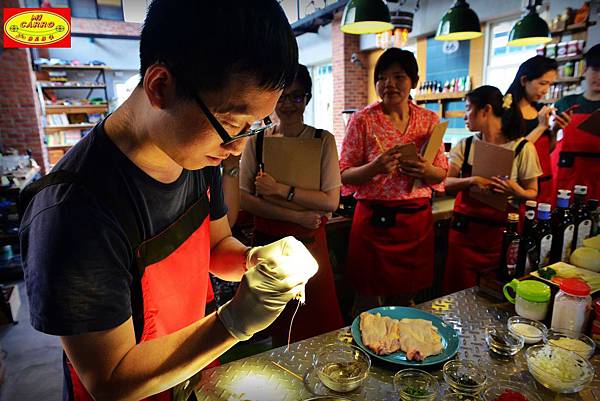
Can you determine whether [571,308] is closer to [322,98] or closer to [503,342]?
[503,342]

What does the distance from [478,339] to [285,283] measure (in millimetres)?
750

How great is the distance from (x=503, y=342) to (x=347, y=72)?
795 centimetres

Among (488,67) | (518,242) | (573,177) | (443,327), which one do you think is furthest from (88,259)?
(488,67)

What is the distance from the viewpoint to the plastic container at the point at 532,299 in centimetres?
129

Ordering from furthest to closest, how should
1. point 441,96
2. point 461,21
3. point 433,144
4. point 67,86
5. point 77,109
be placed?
point 77,109 → point 67,86 → point 441,96 → point 461,21 → point 433,144

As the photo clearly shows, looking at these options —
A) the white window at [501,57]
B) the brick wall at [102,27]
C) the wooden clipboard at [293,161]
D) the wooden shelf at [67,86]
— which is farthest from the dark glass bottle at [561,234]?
the wooden shelf at [67,86]

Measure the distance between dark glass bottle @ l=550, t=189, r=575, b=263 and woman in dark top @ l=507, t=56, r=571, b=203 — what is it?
144 cm

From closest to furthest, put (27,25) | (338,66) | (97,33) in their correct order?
(27,25), (338,66), (97,33)

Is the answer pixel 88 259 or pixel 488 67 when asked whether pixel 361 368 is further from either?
Result: pixel 488 67

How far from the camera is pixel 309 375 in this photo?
3.56 ft

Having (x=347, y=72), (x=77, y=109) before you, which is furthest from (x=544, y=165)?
(x=77, y=109)

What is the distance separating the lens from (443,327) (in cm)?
127

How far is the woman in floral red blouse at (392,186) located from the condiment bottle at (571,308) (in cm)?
106

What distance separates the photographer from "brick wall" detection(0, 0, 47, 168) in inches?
237
